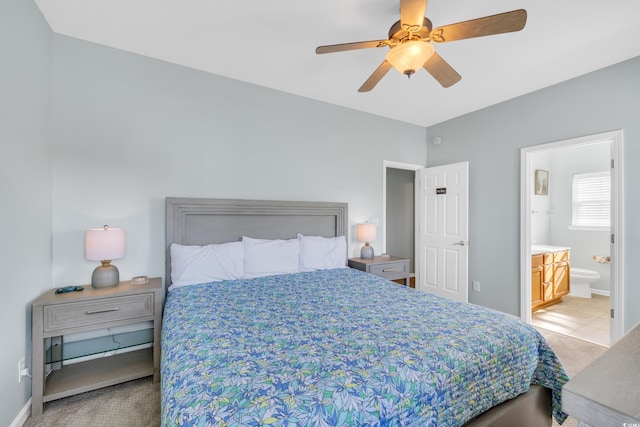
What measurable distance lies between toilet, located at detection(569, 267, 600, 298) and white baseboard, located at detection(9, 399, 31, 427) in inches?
250

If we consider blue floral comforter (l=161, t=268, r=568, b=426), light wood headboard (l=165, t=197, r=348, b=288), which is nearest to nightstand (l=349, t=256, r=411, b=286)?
light wood headboard (l=165, t=197, r=348, b=288)

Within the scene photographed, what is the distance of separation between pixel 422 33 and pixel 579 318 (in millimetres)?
4045

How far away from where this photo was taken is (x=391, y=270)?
3.52 meters

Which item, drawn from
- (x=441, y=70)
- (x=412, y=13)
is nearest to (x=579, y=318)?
(x=441, y=70)

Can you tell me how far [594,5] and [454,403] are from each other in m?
2.70

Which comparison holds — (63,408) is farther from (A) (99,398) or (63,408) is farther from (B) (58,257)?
(B) (58,257)

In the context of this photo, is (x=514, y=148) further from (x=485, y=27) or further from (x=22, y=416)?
(x=22, y=416)

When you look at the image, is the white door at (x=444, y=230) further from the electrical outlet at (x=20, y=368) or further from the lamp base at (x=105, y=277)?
the electrical outlet at (x=20, y=368)

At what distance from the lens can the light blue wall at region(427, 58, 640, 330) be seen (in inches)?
102

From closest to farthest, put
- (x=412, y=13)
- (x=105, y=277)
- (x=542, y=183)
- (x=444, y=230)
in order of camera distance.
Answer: (x=412, y=13), (x=105, y=277), (x=444, y=230), (x=542, y=183)

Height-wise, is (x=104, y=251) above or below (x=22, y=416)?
above

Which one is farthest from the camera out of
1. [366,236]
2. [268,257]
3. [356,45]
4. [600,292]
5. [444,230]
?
[600,292]

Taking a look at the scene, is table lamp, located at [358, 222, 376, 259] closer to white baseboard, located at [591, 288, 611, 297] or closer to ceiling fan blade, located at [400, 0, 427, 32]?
ceiling fan blade, located at [400, 0, 427, 32]

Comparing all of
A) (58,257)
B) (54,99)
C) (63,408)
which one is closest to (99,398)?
(63,408)
